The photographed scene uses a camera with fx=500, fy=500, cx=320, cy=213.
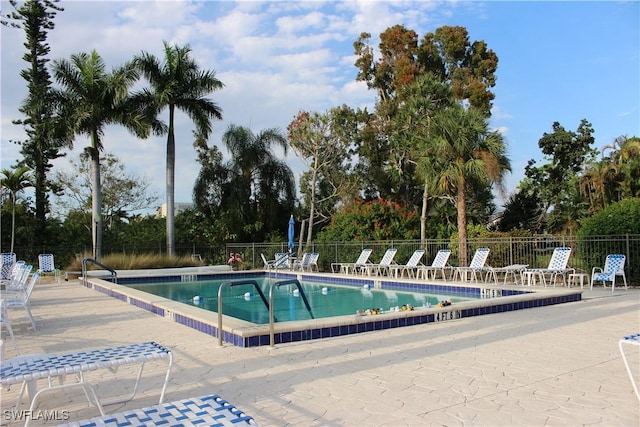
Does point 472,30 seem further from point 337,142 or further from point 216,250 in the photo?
point 216,250

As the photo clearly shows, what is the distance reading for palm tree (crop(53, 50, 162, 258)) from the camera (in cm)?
2036

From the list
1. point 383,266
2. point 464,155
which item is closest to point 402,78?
point 464,155

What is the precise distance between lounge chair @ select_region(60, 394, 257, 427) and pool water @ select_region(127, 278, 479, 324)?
6.20 meters

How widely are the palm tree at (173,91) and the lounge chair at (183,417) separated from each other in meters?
19.5

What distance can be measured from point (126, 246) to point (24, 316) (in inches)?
573

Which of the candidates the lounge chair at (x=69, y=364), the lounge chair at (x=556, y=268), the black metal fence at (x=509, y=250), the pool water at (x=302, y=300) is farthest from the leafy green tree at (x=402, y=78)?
the lounge chair at (x=69, y=364)

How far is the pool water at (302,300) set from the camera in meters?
10.1

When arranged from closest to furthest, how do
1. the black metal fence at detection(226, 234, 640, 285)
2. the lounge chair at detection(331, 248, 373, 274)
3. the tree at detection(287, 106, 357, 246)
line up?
the black metal fence at detection(226, 234, 640, 285)
the lounge chair at detection(331, 248, 373, 274)
the tree at detection(287, 106, 357, 246)

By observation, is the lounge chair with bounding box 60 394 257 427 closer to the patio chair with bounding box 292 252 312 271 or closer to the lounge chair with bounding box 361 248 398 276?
the lounge chair with bounding box 361 248 398 276

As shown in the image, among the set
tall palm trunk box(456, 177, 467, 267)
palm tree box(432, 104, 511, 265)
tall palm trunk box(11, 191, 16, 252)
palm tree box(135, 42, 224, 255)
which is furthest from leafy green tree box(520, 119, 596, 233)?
tall palm trunk box(11, 191, 16, 252)

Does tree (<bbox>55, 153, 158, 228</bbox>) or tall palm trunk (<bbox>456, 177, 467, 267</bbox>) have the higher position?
tree (<bbox>55, 153, 158, 228</bbox>)

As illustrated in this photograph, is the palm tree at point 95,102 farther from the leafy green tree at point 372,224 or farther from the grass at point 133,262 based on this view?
the leafy green tree at point 372,224

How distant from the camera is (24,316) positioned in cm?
832

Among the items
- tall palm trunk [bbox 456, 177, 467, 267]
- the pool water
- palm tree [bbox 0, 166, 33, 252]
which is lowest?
the pool water
